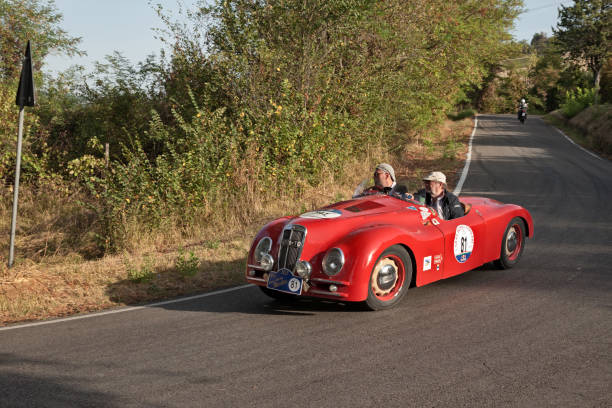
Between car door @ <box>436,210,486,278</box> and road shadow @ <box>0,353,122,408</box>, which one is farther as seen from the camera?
car door @ <box>436,210,486,278</box>

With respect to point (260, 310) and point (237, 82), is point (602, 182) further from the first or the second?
point (260, 310)

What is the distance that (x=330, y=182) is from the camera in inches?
537

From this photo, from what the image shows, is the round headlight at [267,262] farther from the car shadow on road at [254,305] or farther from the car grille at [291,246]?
the car shadow on road at [254,305]

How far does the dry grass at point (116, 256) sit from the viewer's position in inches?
267

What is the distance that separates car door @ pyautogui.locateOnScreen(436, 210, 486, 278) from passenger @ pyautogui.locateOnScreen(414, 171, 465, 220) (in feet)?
0.46

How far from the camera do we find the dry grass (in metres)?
6.77

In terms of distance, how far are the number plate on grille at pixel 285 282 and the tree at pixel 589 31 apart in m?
48.1

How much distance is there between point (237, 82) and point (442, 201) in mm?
8275

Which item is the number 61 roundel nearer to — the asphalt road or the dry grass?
the asphalt road

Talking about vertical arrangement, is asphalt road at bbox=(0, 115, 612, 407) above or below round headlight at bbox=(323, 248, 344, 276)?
below

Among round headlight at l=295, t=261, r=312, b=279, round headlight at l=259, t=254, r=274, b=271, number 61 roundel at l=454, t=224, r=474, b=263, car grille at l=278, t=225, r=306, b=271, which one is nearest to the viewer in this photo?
round headlight at l=295, t=261, r=312, b=279

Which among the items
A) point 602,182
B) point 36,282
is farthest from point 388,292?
point 602,182

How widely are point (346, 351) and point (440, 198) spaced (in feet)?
10.5

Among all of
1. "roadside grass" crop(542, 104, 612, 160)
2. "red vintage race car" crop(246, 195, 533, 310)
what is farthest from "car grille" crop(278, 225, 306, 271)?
"roadside grass" crop(542, 104, 612, 160)
